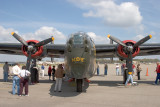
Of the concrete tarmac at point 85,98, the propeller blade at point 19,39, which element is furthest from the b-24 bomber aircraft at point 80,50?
the concrete tarmac at point 85,98

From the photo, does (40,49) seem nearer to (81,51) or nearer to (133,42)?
(81,51)

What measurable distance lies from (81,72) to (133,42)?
6.44m

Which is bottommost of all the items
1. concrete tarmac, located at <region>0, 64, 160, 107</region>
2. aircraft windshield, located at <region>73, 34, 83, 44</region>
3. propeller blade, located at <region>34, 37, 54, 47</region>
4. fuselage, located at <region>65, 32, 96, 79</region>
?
concrete tarmac, located at <region>0, 64, 160, 107</region>

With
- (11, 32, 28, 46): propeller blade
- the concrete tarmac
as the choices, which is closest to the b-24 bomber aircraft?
(11, 32, 28, 46): propeller blade

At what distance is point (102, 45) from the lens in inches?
527

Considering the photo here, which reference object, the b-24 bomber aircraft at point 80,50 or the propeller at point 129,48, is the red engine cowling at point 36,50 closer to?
the b-24 bomber aircraft at point 80,50

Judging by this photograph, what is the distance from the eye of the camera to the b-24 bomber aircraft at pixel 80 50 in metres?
7.65

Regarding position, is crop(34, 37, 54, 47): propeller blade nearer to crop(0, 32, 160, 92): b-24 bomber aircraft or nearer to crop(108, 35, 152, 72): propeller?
crop(0, 32, 160, 92): b-24 bomber aircraft

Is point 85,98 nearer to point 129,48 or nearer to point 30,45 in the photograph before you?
point 129,48

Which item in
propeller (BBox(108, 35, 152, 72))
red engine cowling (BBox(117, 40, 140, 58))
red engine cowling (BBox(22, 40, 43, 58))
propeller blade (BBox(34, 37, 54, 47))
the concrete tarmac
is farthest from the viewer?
red engine cowling (BBox(22, 40, 43, 58))

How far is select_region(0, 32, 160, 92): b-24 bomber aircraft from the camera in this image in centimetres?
765

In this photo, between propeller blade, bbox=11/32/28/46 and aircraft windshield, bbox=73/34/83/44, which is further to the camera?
propeller blade, bbox=11/32/28/46

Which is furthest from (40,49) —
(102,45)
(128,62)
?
(128,62)

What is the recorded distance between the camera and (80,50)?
771cm
